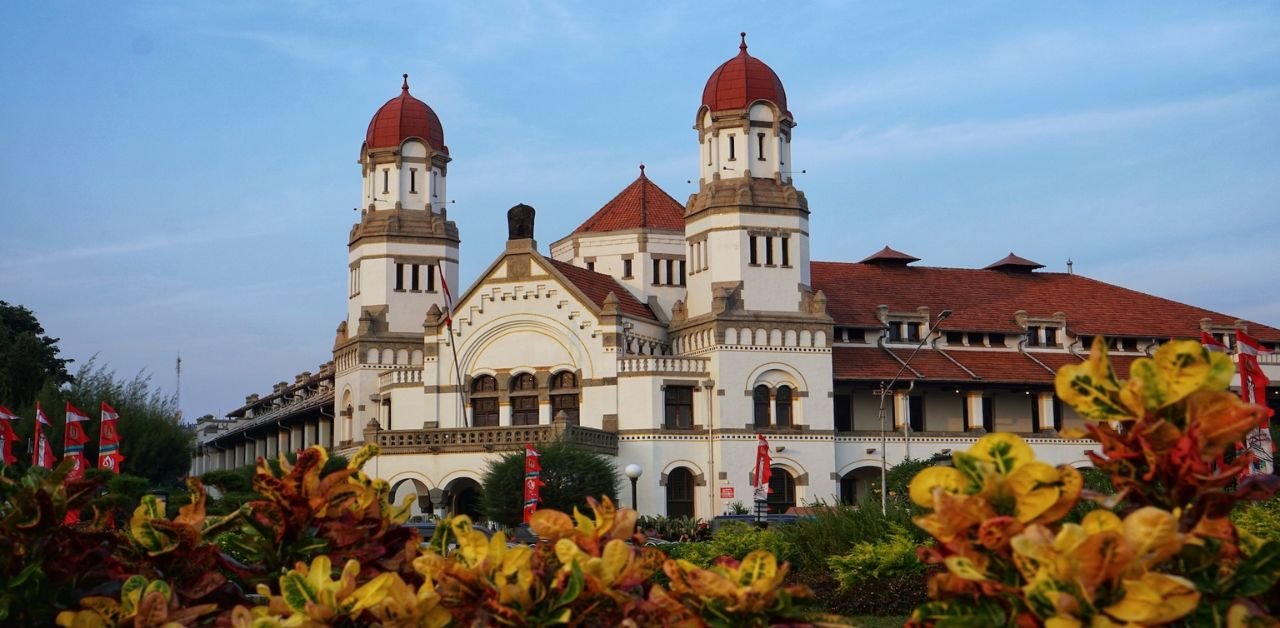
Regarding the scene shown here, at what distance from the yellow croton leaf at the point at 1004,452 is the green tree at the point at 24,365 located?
208 ft

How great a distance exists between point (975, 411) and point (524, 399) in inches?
734

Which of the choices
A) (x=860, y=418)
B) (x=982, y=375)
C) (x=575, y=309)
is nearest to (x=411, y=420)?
(x=575, y=309)

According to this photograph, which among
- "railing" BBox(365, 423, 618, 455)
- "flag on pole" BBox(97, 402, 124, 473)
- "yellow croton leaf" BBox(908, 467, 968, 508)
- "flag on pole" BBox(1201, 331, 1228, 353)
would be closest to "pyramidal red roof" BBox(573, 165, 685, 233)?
"railing" BBox(365, 423, 618, 455)

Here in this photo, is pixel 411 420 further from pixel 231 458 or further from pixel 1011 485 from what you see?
pixel 1011 485

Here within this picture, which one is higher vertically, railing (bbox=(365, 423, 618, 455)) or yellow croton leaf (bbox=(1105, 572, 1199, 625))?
A: railing (bbox=(365, 423, 618, 455))

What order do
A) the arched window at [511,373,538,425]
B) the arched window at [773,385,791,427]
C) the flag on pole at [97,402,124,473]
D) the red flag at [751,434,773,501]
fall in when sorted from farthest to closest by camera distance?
the arched window at [511,373,538,425] < the arched window at [773,385,791,427] < the red flag at [751,434,773,501] < the flag on pole at [97,402,124,473]

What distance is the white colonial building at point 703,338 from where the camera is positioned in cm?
5828

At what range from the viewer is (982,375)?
6334cm

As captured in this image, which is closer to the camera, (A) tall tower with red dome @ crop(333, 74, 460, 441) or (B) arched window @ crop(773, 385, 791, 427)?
(B) arched window @ crop(773, 385, 791, 427)

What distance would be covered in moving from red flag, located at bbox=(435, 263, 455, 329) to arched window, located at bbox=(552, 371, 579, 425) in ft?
16.0

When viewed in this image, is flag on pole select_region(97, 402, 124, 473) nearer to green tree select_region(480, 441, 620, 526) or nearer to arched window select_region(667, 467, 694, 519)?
green tree select_region(480, 441, 620, 526)

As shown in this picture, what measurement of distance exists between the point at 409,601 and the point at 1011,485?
2.56 meters

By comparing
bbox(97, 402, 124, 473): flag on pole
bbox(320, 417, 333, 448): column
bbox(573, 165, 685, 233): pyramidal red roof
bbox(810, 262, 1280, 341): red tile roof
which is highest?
bbox(573, 165, 685, 233): pyramidal red roof

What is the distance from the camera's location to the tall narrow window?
5866cm
